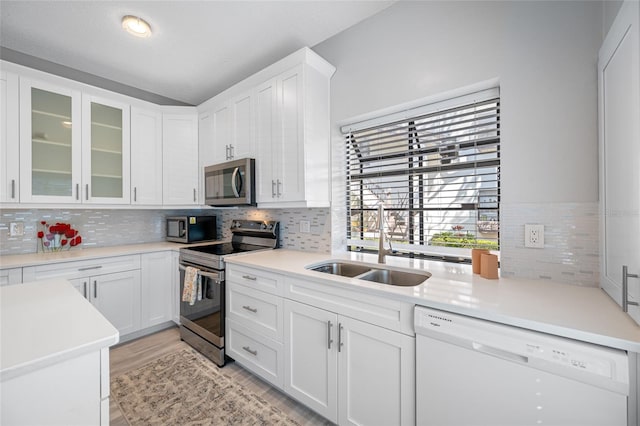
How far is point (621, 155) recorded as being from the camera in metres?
1.01

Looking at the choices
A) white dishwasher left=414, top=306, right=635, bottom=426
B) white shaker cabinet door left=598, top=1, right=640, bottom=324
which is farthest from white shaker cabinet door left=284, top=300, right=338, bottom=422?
white shaker cabinet door left=598, top=1, right=640, bottom=324

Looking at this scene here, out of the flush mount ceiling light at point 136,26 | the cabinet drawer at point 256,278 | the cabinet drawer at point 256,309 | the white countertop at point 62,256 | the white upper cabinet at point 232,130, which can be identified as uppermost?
the flush mount ceiling light at point 136,26

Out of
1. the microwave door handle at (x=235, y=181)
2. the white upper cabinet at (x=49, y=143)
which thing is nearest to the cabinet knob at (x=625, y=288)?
the microwave door handle at (x=235, y=181)

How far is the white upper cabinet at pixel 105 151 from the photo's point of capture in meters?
2.50

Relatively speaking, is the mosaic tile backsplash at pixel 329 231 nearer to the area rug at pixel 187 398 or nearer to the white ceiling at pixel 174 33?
the area rug at pixel 187 398

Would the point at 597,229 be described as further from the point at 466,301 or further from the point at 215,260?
the point at 215,260

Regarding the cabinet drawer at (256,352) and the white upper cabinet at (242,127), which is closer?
the cabinet drawer at (256,352)

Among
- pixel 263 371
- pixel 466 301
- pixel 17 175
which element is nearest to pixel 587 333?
pixel 466 301

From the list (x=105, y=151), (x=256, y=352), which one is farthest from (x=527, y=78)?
(x=105, y=151)

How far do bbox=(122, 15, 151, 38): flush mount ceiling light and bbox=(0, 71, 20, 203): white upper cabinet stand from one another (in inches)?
39.6

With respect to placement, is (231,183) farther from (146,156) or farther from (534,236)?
(534,236)

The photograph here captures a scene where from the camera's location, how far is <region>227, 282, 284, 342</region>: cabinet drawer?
1788 millimetres

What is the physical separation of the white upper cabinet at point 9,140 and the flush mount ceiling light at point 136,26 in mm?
1005

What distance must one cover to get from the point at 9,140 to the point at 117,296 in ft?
4.88
